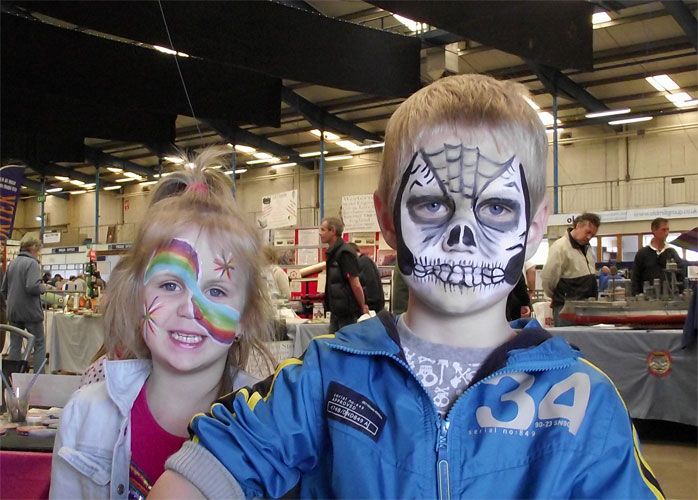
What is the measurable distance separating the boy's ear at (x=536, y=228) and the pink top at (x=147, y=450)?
76cm

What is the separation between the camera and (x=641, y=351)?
4.10 m

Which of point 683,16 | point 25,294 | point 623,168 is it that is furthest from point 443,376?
point 623,168

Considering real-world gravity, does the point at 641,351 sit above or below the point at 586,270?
below

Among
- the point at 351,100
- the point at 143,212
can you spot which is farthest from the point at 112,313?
the point at 351,100

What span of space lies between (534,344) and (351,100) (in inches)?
524

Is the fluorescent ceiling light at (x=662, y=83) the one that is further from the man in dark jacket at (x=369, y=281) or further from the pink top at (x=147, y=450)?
the pink top at (x=147, y=450)

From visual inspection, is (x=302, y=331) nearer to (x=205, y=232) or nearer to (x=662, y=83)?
(x=205, y=232)

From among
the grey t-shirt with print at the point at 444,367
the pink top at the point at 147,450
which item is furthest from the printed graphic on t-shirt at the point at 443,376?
the pink top at the point at 147,450

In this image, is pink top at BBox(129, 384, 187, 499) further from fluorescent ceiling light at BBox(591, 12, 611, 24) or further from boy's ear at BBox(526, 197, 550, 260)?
fluorescent ceiling light at BBox(591, 12, 611, 24)

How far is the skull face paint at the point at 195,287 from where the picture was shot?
4.09ft

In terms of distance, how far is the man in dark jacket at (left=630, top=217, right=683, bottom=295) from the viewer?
519 cm

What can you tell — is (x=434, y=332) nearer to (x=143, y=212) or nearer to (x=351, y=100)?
(x=143, y=212)

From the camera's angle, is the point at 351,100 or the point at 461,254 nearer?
the point at 461,254

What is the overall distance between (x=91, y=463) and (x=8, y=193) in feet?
16.9
